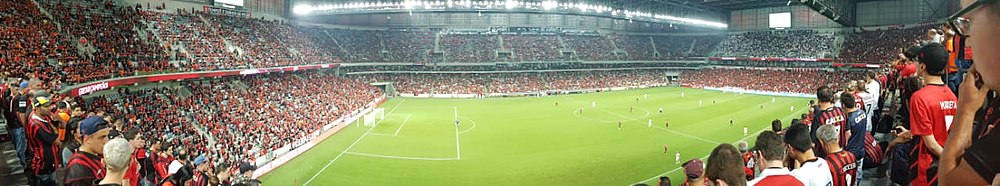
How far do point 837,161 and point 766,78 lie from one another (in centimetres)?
7096

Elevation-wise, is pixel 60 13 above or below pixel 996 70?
above

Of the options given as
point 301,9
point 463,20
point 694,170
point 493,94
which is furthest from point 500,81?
point 694,170

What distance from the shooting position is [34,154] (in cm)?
840

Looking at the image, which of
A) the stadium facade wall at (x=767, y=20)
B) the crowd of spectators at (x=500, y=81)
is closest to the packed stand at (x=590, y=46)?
the crowd of spectators at (x=500, y=81)

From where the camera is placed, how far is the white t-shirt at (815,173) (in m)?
4.63

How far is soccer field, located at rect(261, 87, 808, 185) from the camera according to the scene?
74.8ft

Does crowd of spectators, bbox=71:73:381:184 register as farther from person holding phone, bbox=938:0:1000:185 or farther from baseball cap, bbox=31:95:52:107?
person holding phone, bbox=938:0:1000:185

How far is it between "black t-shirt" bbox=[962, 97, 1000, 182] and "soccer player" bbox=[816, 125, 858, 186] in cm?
348

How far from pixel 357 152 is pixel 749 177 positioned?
74.0ft

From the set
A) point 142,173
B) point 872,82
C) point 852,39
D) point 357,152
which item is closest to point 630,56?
point 852,39

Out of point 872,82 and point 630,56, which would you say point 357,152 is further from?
point 630,56

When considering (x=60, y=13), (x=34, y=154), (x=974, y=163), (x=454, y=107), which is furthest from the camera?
(x=454, y=107)

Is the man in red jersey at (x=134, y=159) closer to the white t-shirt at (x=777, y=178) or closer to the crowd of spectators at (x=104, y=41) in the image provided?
the white t-shirt at (x=777, y=178)

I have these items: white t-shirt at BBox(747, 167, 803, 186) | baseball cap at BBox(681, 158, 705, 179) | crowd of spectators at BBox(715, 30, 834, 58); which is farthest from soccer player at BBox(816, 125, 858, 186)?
crowd of spectators at BBox(715, 30, 834, 58)
